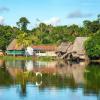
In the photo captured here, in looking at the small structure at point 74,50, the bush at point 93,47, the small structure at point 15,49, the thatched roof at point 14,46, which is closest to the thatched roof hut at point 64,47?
the small structure at point 74,50

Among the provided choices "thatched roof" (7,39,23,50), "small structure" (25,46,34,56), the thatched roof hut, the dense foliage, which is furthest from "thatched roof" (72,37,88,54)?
"thatched roof" (7,39,23,50)

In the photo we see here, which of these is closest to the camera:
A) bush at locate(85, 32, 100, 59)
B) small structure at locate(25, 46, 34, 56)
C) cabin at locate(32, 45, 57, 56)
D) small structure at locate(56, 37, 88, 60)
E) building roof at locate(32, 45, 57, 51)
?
bush at locate(85, 32, 100, 59)

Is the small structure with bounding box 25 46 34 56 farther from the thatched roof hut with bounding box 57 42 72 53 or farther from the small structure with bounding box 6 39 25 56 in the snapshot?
the thatched roof hut with bounding box 57 42 72 53

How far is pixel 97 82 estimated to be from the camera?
1494 inches

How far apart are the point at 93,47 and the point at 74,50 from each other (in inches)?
299

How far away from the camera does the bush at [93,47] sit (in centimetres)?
7681

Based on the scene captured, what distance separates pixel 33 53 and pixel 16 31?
1921 centimetres

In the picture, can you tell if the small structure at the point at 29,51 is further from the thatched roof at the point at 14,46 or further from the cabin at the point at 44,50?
the thatched roof at the point at 14,46

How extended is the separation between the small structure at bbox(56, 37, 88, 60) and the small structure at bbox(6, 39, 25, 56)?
18.0 meters

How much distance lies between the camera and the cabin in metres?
103

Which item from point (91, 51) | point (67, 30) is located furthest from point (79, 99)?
point (67, 30)

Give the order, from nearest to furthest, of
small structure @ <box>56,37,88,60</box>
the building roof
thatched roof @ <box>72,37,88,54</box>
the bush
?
the bush, small structure @ <box>56,37,88,60</box>, thatched roof @ <box>72,37,88,54</box>, the building roof

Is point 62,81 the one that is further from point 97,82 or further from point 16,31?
point 16,31

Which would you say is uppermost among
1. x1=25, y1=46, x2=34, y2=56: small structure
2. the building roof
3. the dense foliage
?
the dense foliage
